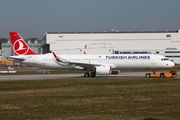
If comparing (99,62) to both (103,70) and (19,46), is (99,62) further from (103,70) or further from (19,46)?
(19,46)

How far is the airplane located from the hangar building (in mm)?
66710

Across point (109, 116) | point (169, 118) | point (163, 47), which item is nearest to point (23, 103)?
point (109, 116)

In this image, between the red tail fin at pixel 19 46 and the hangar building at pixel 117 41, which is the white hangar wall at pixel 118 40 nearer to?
the hangar building at pixel 117 41

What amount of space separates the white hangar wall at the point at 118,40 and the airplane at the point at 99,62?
67214 millimetres

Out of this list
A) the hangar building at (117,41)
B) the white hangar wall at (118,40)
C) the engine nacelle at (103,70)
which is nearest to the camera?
the engine nacelle at (103,70)

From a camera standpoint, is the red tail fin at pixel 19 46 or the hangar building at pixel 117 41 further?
the hangar building at pixel 117 41

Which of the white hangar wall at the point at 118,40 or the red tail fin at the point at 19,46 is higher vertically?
the white hangar wall at the point at 118,40

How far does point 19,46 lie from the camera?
165 feet

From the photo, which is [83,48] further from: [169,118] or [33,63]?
[169,118]

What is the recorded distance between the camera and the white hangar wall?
4606 inches

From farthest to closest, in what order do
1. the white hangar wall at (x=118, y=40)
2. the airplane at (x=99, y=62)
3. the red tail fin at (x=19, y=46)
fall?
1. the white hangar wall at (x=118, y=40)
2. the red tail fin at (x=19, y=46)
3. the airplane at (x=99, y=62)

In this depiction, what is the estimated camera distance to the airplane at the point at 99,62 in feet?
151

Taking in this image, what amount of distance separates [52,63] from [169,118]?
3617 centimetres

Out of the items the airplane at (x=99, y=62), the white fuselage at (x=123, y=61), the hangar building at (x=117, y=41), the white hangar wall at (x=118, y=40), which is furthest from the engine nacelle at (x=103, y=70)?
the white hangar wall at (x=118, y=40)
